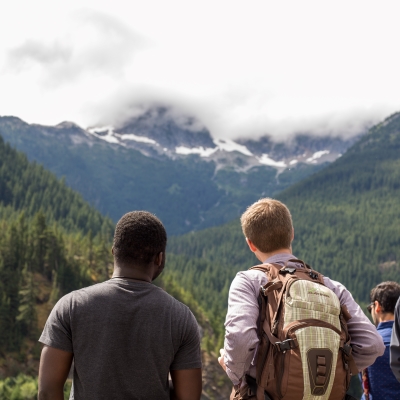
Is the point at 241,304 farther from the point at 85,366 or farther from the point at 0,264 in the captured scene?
the point at 0,264

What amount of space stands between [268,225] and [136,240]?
6.11 feet

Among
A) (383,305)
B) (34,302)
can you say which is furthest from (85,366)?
(34,302)

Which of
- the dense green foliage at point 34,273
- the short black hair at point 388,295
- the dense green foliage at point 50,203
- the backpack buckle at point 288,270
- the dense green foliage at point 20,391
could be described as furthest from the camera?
the dense green foliage at point 50,203

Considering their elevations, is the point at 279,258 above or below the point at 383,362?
above

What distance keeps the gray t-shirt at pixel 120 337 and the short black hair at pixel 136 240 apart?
32 centimetres

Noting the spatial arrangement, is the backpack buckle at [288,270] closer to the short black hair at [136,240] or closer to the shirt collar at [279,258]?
the shirt collar at [279,258]

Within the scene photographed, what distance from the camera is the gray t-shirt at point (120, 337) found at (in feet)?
19.8

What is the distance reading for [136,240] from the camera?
6.40 metres

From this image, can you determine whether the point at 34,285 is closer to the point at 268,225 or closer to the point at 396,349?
the point at 268,225

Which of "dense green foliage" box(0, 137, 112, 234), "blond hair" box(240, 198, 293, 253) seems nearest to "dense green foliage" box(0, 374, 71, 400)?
"blond hair" box(240, 198, 293, 253)

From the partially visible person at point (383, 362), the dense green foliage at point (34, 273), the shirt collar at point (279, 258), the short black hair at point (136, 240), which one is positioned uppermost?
the short black hair at point (136, 240)

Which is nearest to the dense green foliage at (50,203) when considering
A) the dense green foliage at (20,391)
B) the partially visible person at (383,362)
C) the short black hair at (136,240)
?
the dense green foliage at (20,391)

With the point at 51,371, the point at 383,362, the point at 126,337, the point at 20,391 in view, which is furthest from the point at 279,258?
the point at 20,391

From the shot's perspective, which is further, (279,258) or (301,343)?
(279,258)
